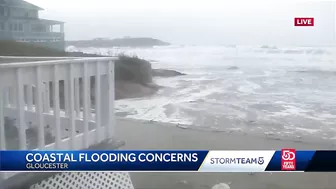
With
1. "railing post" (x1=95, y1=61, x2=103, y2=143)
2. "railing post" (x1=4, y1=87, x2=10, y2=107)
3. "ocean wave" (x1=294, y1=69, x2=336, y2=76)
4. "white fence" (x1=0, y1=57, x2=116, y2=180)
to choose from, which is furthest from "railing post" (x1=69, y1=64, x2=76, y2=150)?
"ocean wave" (x1=294, y1=69, x2=336, y2=76)

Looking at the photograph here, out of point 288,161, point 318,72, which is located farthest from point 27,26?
point 318,72

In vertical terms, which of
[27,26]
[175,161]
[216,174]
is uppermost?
[27,26]

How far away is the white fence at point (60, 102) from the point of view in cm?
201

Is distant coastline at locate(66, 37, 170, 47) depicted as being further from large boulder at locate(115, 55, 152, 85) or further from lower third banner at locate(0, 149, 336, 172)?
lower third banner at locate(0, 149, 336, 172)

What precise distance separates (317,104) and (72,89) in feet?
5.22

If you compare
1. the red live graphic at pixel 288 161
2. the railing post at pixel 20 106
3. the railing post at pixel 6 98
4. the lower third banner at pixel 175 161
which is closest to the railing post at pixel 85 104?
the lower third banner at pixel 175 161

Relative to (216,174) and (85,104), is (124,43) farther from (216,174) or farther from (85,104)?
(216,174)

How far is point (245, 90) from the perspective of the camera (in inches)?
97.8

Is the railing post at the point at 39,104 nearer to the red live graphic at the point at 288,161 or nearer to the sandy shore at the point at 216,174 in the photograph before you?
the sandy shore at the point at 216,174

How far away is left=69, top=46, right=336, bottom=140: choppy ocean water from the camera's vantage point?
7.95ft

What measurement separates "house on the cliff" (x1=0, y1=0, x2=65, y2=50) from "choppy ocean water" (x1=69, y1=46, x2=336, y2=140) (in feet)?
0.75

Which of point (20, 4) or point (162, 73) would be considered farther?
point (162, 73)

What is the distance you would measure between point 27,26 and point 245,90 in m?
1.46

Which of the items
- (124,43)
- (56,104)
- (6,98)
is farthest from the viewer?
(6,98)
